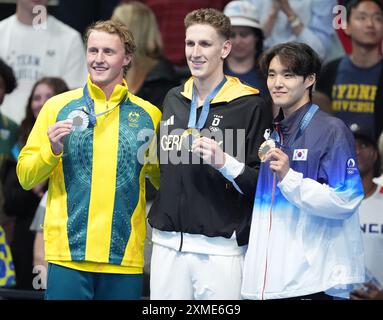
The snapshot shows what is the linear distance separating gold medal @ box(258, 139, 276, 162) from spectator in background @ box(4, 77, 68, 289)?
2.76 metres

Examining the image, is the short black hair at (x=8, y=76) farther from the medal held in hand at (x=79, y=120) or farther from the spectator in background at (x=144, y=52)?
the medal held in hand at (x=79, y=120)

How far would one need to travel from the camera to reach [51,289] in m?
6.17

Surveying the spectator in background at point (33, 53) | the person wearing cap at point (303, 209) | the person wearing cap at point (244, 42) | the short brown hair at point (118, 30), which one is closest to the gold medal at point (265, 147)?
the person wearing cap at point (303, 209)

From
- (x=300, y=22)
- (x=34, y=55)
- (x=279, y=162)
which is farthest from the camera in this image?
(x=34, y=55)

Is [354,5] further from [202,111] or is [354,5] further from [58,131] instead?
[58,131]

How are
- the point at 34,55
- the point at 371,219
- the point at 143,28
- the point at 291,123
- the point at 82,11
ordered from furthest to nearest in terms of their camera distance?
1. the point at 82,11
2. the point at 34,55
3. the point at 143,28
4. the point at 371,219
5. the point at 291,123

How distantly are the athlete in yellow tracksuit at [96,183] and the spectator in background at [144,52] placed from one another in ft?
6.83

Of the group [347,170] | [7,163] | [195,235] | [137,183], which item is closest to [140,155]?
[137,183]

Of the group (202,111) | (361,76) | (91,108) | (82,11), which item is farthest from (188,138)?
(82,11)

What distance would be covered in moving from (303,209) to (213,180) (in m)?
0.51

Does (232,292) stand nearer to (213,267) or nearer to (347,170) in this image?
(213,267)

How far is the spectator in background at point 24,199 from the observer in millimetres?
8250

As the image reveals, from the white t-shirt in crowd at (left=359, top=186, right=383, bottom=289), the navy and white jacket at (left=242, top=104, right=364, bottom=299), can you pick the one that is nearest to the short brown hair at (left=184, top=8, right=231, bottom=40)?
the navy and white jacket at (left=242, top=104, right=364, bottom=299)

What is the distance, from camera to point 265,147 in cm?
591
